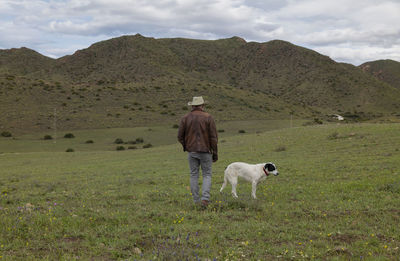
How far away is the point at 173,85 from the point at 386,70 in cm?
13740

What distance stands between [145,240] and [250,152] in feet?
62.1

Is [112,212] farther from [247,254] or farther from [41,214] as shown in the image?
[247,254]

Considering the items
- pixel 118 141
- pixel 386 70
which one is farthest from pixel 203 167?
pixel 386 70

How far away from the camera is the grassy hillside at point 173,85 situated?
59.3 metres

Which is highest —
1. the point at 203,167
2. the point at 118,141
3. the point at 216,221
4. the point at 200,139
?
the point at 200,139

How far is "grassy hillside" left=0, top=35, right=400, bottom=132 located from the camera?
59312 millimetres

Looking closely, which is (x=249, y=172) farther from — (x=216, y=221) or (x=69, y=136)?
(x=69, y=136)

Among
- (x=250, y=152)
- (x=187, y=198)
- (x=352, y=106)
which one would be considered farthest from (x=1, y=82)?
(x=352, y=106)

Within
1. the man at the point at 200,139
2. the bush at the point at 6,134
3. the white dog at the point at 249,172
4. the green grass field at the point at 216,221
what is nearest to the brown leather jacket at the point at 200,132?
the man at the point at 200,139

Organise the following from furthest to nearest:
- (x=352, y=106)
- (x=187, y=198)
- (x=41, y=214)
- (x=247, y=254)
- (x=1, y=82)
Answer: (x=352, y=106) < (x=1, y=82) < (x=187, y=198) < (x=41, y=214) < (x=247, y=254)

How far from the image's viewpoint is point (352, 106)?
90.4 metres

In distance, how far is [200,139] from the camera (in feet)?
29.2

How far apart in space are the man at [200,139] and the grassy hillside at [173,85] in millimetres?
46546

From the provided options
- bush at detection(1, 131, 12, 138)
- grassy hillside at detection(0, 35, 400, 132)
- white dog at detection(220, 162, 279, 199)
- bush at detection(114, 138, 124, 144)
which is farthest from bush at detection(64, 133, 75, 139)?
white dog at detection(220, 162, 279, 199)
